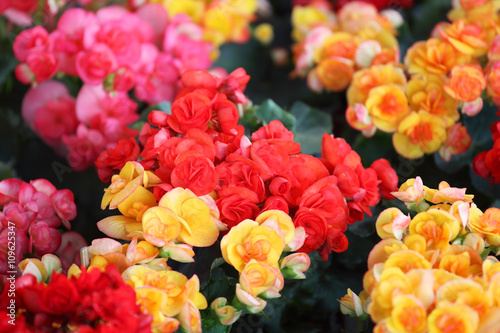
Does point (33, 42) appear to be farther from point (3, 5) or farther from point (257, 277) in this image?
point (257, 277)

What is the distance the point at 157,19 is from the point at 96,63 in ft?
0.81

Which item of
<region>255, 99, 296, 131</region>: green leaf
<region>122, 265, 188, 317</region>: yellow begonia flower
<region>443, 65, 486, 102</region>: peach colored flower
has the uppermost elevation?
<region>443, 65, 486, 102</region>: peach colored flower

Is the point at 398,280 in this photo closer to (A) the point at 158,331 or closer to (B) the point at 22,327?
(A) the point at 158,331

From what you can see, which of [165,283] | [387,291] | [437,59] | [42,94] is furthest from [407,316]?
[42,94]

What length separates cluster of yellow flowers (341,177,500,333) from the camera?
427mm

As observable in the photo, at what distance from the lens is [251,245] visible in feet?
1.68

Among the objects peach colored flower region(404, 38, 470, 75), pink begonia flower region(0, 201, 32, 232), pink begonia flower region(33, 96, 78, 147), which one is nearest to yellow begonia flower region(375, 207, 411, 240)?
peach colored flower region(404, 38, 470, 75)

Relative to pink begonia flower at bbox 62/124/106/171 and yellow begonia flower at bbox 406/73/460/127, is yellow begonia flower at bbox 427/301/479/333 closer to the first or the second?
yellow begonia flower at bbox 406/73/460/127

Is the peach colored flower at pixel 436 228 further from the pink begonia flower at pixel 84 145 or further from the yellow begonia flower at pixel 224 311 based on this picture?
the pink begonia flower at pixel 84 145

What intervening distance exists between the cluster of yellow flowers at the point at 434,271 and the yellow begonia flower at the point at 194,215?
0.17 metres

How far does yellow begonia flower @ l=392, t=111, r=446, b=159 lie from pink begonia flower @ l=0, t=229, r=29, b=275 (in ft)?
1.94

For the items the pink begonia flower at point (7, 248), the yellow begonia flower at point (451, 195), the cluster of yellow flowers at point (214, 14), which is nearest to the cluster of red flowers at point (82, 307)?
the pink begonia flower at point (7, 248)

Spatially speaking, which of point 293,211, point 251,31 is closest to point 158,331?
point 293,211

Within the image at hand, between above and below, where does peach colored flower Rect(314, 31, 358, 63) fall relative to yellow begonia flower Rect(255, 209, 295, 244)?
above
